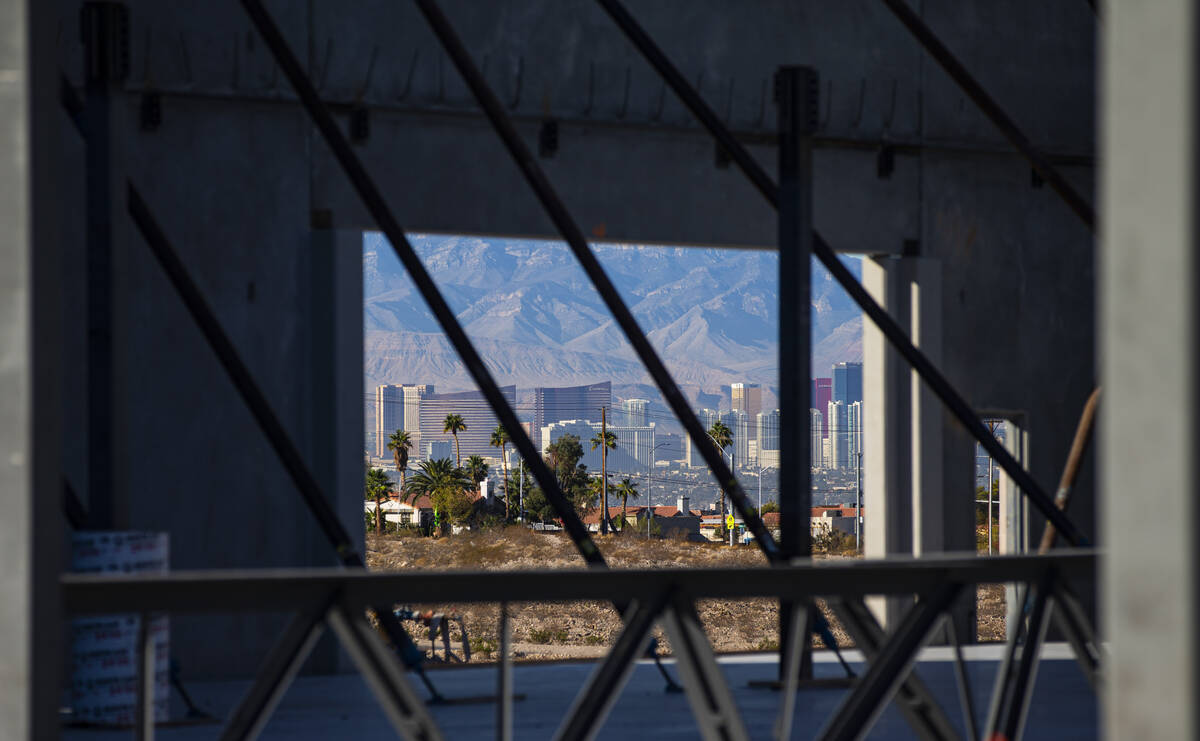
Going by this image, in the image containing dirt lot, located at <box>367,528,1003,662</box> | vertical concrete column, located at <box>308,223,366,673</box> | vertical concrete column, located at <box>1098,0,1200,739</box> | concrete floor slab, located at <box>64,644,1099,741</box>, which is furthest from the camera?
dirt lot, located at <box>367,528,1003,662</box>

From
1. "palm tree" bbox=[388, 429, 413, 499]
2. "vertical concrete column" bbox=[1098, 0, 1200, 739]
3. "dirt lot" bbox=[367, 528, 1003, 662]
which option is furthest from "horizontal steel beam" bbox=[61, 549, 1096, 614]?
"palm tree" bbox=[388, 429, 413, 499]

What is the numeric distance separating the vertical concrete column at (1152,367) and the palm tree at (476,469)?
66.3m

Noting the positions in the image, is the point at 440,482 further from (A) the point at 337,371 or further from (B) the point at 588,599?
(B) the point at 588,599

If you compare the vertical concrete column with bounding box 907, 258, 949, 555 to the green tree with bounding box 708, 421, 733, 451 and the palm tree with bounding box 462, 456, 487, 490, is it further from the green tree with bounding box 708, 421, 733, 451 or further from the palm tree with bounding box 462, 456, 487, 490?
the palm tree with bounding box 462, 456, 487, 490

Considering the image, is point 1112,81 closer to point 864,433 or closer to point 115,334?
point 115,334

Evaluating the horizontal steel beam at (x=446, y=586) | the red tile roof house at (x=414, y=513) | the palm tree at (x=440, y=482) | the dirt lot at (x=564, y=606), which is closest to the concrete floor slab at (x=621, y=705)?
the horizontal steel beam at (x=446, y=586)

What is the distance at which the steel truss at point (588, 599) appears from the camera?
2.70m

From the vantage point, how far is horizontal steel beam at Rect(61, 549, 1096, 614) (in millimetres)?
2672

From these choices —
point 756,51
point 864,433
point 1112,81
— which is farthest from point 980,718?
point 1112,81

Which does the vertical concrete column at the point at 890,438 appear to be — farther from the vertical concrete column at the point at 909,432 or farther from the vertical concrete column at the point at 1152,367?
the vertical concrete column at the point at 1152,367

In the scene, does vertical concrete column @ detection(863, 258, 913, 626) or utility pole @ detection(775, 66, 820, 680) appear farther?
vertical concrete column @ detection(863, 258, 913, 626)

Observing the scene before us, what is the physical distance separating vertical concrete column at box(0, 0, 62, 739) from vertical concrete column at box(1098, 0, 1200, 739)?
1.71 m

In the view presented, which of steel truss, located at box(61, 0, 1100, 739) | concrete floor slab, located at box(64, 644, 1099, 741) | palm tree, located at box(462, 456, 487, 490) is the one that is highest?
steel truss, located at box(61, 0, 1100, 739)

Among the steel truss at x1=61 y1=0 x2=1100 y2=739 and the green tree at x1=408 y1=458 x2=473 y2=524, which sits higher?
the steel truss at x1=61 y1=0 x2=1100 y2=739
